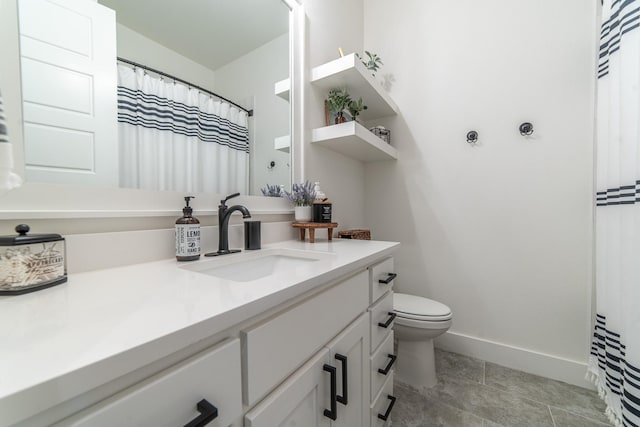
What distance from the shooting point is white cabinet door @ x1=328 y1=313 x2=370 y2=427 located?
2.19 ft

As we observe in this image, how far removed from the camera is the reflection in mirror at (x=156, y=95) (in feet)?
2.03

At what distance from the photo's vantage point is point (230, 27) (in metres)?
1.06

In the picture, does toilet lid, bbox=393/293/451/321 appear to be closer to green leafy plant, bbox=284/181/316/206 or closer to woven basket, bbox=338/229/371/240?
woven basket, bbox=338/229/371/240

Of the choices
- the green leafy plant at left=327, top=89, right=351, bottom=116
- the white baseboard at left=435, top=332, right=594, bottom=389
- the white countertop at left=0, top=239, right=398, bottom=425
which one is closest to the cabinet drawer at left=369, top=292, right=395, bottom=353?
the white countertop at left=0, top=239, right=398, bottom=425

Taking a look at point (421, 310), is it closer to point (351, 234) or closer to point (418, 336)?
point (418, 336)

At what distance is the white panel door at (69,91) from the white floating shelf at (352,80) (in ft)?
3.07

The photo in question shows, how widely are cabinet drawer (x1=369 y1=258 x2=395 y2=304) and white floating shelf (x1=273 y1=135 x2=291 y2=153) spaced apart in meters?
0.74

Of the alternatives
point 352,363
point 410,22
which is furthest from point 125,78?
point 410,22

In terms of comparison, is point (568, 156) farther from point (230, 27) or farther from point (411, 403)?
point (230, 27)

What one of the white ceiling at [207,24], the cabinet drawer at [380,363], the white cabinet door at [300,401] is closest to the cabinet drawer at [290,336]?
the white cabinet door at [300,401]

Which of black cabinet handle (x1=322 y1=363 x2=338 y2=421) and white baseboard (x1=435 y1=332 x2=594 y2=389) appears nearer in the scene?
black cabinet handle (x1=322 y1=363 x2=338 y2=421)

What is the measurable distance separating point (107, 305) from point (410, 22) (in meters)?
2.32

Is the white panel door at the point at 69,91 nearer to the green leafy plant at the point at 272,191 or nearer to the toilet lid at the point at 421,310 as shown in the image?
the green leafy plant at the point at 272,191

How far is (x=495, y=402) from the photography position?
49.3 inches
